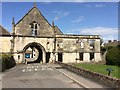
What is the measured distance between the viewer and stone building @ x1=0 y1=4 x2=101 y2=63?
Answer: 49.5m

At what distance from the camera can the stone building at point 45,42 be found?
49469 mm

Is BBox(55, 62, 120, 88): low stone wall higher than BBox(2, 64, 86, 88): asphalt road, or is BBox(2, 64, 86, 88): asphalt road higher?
BBox(55, 62, 120, 88): low stone wall

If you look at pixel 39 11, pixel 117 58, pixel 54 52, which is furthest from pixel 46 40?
pixel 117 58

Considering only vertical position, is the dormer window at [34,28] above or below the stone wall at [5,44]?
above

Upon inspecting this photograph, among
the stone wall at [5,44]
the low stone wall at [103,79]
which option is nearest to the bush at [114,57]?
the low stone wall at [103,79]

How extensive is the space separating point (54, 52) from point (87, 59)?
8014mm

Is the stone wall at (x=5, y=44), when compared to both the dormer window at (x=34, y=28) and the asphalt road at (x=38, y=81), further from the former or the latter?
the asphalt road at (x=38, y=81)

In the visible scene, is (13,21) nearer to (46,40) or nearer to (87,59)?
(46,40)

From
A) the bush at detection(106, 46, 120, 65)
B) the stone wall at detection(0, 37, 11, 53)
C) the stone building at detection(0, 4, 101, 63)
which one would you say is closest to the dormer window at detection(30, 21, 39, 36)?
the stone building at detection(0, 4, 101, 63)

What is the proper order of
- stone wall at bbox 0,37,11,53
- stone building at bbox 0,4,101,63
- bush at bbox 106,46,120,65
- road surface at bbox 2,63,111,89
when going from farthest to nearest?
stone building at bbox 0,4,101,63
stone wall at bbox 0,37,11,53
bush at bbox 106,46,120,65
road surface at bbox 2,63,111,89

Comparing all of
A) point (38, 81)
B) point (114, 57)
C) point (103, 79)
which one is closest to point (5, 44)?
point (114, 57)

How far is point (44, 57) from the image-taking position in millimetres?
51531

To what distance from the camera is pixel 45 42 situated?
51.7m

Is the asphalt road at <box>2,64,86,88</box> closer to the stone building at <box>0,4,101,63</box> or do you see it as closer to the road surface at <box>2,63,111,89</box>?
the road surface at <box>2,63,111,89</box>
